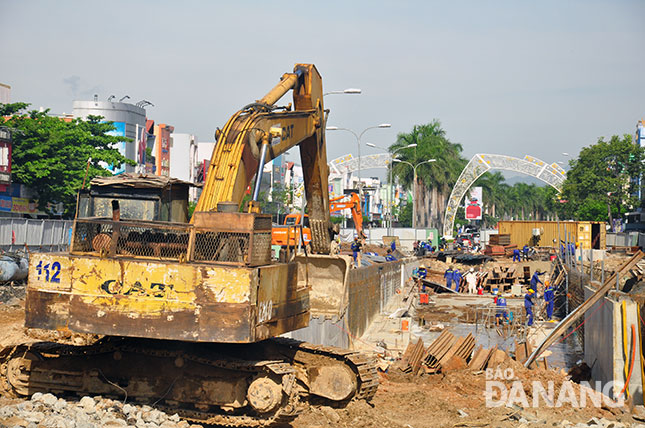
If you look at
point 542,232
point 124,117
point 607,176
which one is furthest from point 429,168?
point 124,117

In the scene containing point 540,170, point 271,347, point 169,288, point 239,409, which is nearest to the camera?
point 169,288

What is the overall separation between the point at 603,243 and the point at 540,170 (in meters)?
27.5

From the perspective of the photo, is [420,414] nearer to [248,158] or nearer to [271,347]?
[271,347]

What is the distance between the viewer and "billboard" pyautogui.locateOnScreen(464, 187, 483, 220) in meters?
98.4

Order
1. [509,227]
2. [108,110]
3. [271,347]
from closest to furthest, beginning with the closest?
[271,347], [509,227], [108,110]

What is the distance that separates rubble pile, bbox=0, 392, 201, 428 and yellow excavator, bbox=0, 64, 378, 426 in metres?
0.41

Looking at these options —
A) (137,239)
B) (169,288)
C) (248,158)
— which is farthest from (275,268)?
(248,158)

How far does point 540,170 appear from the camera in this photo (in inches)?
3275

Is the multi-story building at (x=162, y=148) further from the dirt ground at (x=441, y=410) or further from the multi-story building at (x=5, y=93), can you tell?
the dirt ground at (x=441, y=410)

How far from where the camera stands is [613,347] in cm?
1420

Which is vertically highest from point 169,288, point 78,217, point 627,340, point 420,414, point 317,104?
point 317,104

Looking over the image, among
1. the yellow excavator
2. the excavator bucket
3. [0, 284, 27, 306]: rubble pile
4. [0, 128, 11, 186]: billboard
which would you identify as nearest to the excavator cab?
the yellow excavator

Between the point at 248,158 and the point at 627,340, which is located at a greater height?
the point at 248,158

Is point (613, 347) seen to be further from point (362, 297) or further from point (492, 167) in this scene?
point (492, 167)
